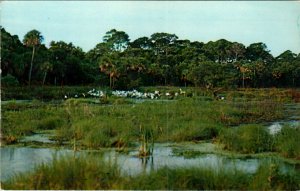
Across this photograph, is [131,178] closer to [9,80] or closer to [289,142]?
[289,142]

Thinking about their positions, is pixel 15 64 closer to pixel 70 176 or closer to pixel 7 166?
pixel 7 166

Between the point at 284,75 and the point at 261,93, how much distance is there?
2020mm

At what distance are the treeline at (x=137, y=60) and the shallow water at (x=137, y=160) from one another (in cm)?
187

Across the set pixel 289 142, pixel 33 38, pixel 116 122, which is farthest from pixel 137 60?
pixel 289 142

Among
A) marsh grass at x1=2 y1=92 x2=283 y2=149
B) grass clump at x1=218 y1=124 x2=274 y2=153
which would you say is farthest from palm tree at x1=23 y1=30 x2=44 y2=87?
grass clump at x1=218 y1=124 x2=274 y2=153

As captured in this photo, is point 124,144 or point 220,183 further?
point 124,144

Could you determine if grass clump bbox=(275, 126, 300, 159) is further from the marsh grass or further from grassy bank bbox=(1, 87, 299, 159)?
the marsh grass

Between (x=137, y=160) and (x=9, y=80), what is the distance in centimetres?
389

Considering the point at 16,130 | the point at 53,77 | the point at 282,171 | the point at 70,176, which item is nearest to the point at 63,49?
the point at 53,77

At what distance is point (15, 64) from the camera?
33.8 feet

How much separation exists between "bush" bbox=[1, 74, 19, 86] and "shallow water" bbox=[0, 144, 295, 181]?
1.53m

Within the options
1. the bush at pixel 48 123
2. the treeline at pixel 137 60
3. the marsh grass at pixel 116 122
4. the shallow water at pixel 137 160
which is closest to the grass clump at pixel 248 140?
the shallow water at pixel 137 160

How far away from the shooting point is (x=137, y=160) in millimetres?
7785

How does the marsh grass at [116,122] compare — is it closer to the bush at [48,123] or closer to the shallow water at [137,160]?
the bush at [48,123]
